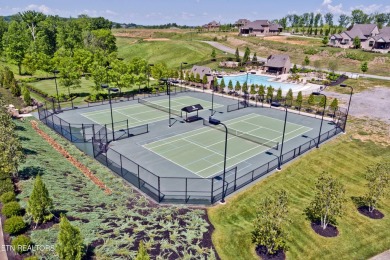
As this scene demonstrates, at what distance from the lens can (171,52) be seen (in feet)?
300

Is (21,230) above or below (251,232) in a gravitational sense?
above

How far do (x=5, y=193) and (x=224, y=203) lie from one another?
1329 cm

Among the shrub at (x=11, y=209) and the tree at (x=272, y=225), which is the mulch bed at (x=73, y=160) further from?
the tree at (x=272, y=225)

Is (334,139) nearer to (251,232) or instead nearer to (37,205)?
(251,232)

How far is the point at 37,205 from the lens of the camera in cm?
1435

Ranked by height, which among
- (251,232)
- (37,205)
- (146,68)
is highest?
(146,68)

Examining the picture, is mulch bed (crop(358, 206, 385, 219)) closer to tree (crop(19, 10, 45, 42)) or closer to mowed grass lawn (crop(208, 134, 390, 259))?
mowed grass lawn (crop(208, 134, 390, 259))

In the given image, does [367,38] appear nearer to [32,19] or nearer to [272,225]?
[272,225]

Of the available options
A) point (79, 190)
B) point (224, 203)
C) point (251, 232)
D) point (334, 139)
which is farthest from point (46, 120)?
point (334, 139)

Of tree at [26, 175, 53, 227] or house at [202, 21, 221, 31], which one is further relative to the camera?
house at [202, 21, 221, 31]

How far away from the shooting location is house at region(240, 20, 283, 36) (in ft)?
407

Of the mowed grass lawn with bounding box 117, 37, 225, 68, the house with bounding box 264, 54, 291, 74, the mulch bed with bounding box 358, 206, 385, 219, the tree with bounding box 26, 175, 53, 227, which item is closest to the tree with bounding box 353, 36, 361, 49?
the house with bounding box 264, 54, 291, 74

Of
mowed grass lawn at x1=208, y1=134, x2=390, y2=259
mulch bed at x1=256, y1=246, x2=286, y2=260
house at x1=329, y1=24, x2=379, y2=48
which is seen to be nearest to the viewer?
mulch bed at x1=256, y1=246, x2=286, y2=260

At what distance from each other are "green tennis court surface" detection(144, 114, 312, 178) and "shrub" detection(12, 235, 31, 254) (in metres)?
13.1
